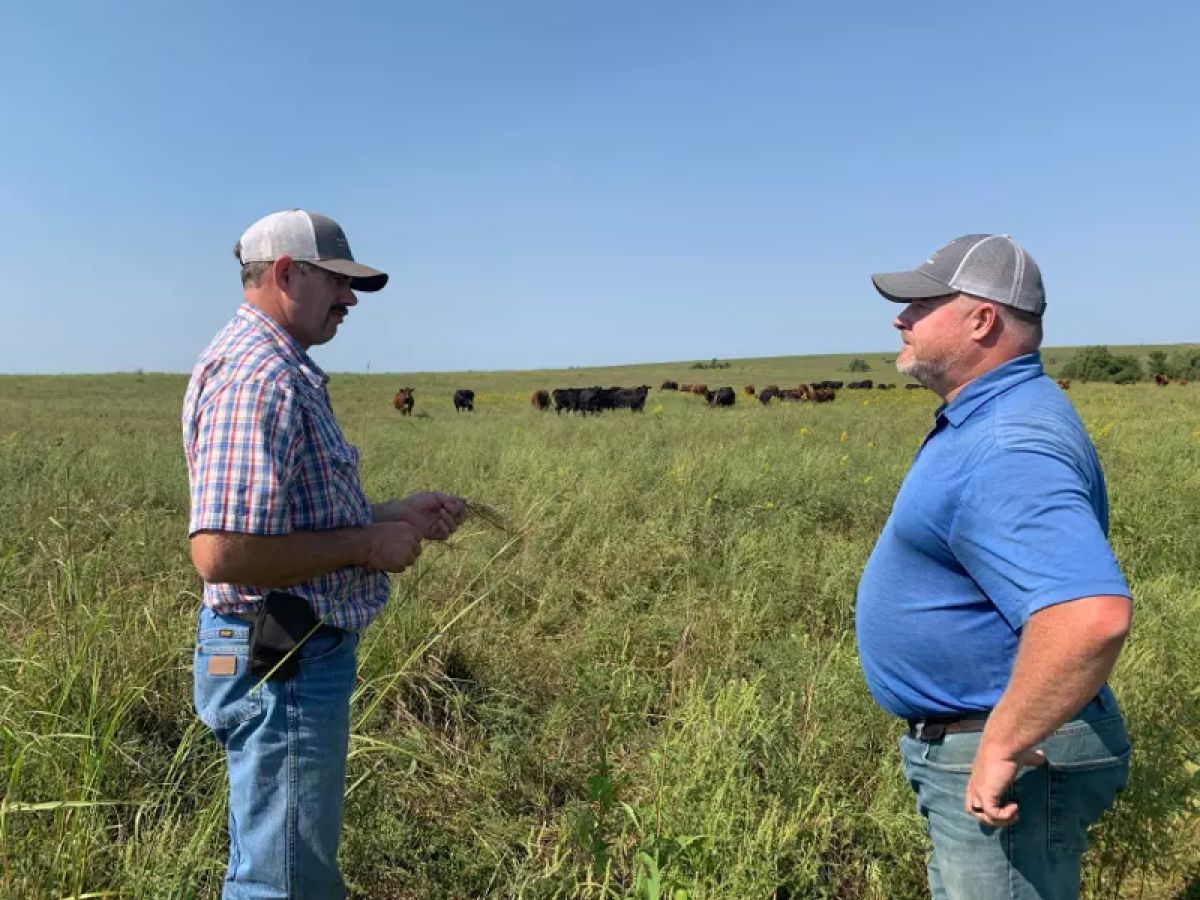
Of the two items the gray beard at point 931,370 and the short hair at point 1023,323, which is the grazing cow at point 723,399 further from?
the short hair at point 1023,323

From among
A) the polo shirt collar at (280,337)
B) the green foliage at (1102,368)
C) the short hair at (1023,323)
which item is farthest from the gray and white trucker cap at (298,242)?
the green foliage at (1102,368)

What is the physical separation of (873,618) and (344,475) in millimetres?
1438

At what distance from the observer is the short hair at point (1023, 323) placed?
1.78 metres

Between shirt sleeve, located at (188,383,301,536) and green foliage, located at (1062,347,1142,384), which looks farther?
green foliage, located at (1062,347,1142,384)

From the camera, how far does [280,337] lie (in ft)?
5.99

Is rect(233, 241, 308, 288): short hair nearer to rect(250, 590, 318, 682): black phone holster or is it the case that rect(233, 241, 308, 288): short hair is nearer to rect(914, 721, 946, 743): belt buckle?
rect(250, 590, 318, 682): black phone holster

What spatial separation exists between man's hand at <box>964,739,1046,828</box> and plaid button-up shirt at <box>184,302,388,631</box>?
1472 mm

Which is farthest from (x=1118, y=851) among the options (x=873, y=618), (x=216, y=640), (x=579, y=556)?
(x=579, y=556)

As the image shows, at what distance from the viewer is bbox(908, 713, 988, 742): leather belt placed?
170cm

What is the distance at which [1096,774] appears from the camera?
A: 1.64 m

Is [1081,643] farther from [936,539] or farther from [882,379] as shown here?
[882,379]

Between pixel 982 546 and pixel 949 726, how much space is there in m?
0.50

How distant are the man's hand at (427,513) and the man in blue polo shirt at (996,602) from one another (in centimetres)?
122

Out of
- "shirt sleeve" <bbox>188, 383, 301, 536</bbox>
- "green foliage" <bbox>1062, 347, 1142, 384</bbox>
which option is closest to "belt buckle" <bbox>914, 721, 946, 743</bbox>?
"shirt sleeve" <bbox>188, 383, 301, 536</bbox>
